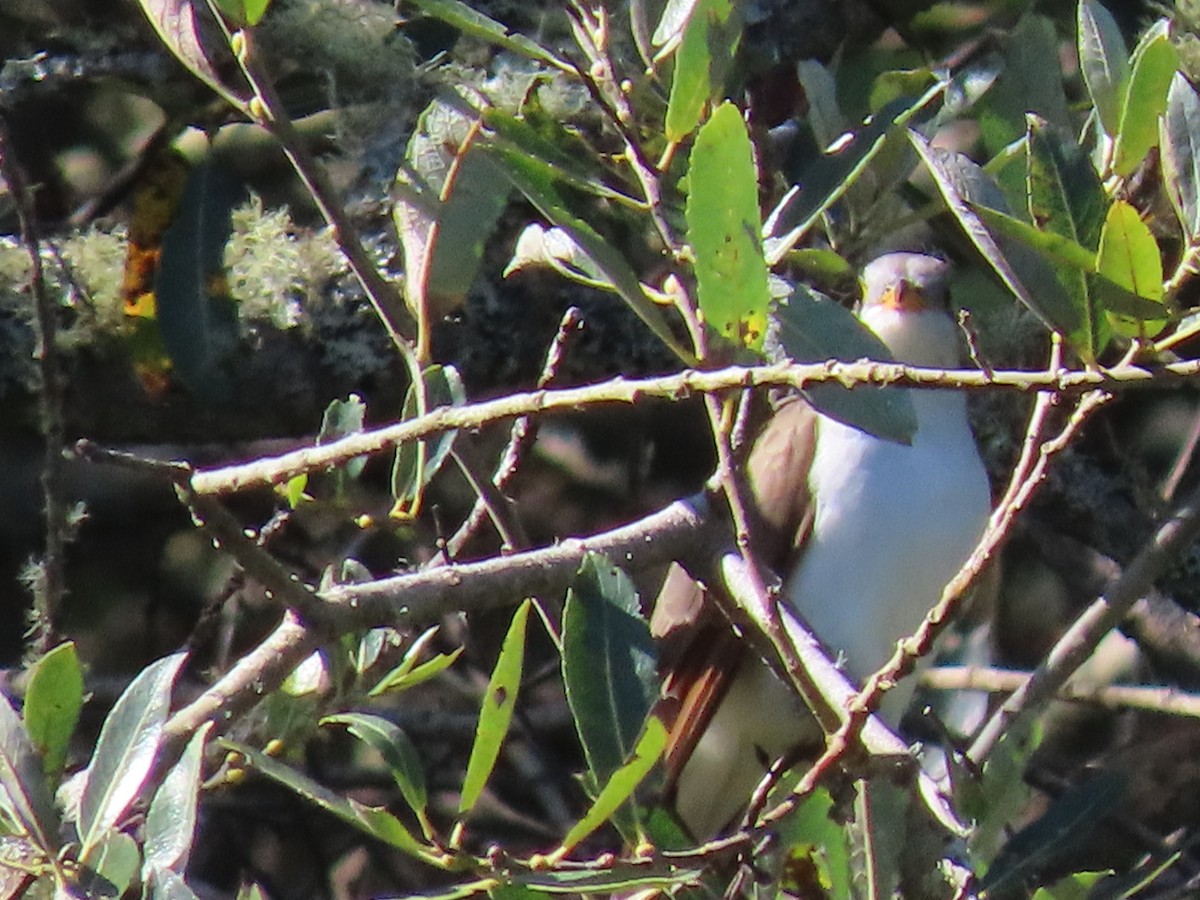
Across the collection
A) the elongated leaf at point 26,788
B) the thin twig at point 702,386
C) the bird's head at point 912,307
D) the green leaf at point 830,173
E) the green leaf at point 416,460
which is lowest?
the bird's head at point 912,307

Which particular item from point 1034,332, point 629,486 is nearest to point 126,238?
point 629,486

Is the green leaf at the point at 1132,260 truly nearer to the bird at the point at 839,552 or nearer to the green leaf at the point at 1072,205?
the green leaf at the point at 1072,205

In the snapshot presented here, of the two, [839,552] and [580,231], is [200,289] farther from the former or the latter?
[580,231]

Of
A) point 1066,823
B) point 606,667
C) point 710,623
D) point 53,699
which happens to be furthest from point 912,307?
point 53,699

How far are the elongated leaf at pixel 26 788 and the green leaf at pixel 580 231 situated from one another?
0.53 m

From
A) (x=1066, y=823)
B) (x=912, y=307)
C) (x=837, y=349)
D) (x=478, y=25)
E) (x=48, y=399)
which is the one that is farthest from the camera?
(x=912, y=307)

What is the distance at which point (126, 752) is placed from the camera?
4.45 ft

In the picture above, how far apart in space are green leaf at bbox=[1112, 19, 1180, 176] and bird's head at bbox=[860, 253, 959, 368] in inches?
54.3

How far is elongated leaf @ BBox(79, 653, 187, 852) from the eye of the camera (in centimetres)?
133

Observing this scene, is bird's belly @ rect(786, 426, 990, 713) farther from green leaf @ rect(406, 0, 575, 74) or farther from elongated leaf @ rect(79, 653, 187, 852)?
elongated leaf @ rect(79, 653, 187, 852)

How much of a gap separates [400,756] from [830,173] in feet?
2.07

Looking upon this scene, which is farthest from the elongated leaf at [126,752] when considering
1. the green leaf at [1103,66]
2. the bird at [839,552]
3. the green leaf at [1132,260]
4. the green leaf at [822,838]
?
the bird at [839,552]

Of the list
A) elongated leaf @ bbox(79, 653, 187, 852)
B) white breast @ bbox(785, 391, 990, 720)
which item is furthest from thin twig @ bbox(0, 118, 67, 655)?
white breast @ bbox(785, 391, 990, 720)

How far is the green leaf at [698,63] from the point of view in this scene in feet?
4.77
